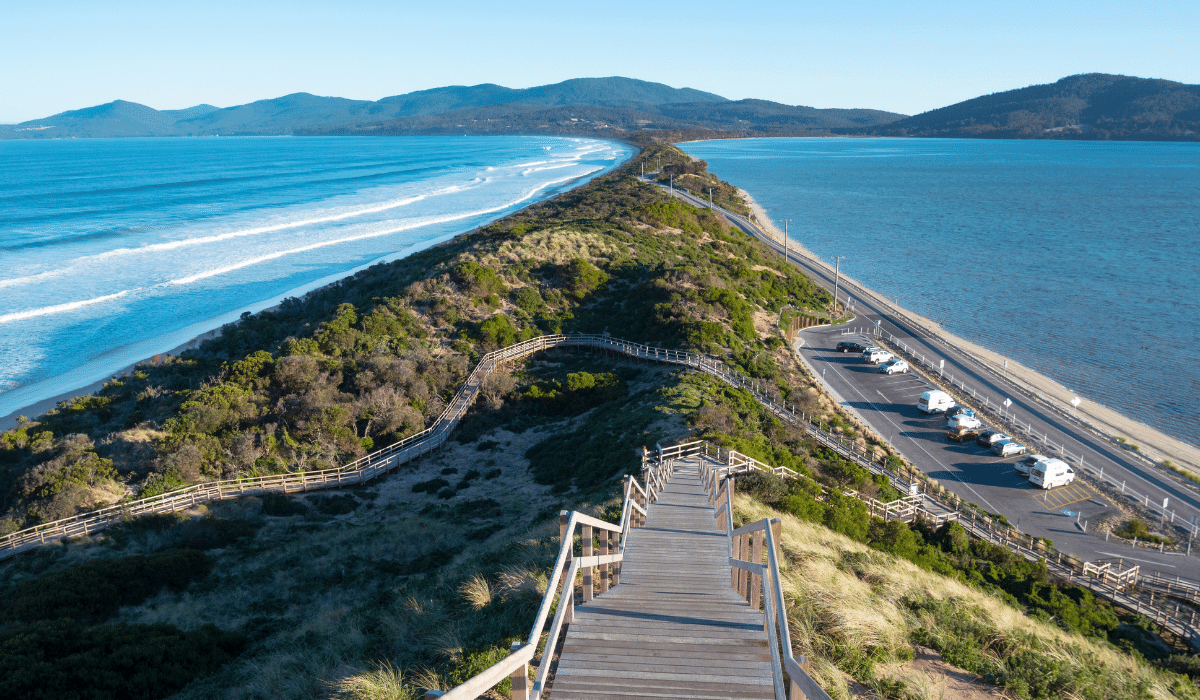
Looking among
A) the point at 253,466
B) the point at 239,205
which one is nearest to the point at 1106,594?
the point at 253,466

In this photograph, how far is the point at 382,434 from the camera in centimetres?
2520

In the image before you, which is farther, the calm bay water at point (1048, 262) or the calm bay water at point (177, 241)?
the calm bay water at point (177, 241)

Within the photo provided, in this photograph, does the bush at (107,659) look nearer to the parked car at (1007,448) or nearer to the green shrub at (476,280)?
the green shrub at (476,280)

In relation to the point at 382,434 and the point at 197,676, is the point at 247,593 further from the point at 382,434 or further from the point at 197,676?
the point at 382,434

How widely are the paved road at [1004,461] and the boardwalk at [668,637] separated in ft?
59.3

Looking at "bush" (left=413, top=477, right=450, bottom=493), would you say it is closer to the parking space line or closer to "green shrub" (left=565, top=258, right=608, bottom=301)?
"green shrub" (left=565, top=258, right=608, bottom=301)

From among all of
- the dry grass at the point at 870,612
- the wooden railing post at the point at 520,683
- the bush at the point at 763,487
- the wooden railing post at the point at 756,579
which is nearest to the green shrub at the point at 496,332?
the bush at the point at 763,487

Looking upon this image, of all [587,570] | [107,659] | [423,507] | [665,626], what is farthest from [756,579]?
[423,507]

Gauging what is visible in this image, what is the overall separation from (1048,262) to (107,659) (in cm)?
8034

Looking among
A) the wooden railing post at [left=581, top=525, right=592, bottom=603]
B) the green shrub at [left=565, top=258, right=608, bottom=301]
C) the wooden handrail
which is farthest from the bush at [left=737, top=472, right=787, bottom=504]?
the green shrub at [left=565, top=258, right=608, bottom=301]

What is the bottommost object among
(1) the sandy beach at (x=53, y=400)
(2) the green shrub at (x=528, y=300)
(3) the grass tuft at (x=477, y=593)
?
(1) the sandy beach at (x=53, y=400)

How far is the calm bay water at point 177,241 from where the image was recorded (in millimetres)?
44562

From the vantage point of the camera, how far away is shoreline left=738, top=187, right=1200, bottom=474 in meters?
28.6

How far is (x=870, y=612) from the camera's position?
→ 28.6 feet
